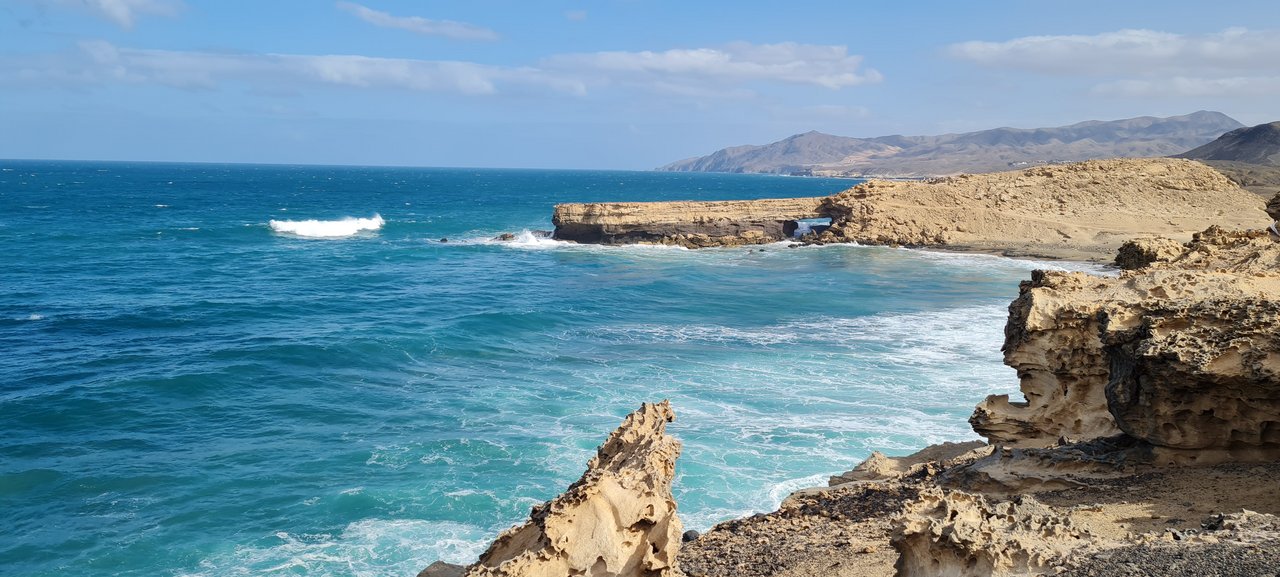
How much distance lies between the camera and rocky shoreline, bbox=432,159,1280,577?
6.43 meters

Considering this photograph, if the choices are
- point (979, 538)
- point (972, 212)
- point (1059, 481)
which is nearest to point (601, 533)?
point (979, 538)

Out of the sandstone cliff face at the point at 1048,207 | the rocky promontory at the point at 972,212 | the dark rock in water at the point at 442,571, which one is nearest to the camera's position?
the dark rock in water at the point at 442,571

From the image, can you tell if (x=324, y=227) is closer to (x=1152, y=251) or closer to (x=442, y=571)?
(x=1152, y=251)

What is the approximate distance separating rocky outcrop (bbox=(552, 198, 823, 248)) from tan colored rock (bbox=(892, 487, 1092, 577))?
41597 mm

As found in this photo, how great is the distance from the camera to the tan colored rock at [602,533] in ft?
20.9

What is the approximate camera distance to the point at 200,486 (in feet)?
47.0

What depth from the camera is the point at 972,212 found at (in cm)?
4853

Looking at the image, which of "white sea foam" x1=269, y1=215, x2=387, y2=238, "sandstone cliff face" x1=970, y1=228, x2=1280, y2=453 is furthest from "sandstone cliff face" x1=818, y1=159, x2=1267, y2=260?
"sandstone cliff face" x1=970, y1=228, x2=1280, y2=453

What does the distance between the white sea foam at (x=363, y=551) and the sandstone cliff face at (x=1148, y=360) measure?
6681 millimetres

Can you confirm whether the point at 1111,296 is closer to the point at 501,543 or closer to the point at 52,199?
the point at 501,543

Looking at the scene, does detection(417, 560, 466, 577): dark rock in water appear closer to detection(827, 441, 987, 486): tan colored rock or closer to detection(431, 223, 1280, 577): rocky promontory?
detection(431, 223, 1280, 577): rocky promontory

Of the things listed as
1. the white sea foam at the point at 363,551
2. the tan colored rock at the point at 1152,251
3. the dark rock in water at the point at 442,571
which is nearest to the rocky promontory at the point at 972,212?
the tan colored rock at the point at 1152,251

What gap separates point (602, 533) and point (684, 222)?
43.4 m

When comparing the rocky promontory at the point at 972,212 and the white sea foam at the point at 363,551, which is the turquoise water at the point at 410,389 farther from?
the rocky promontory at the point at 972,212
